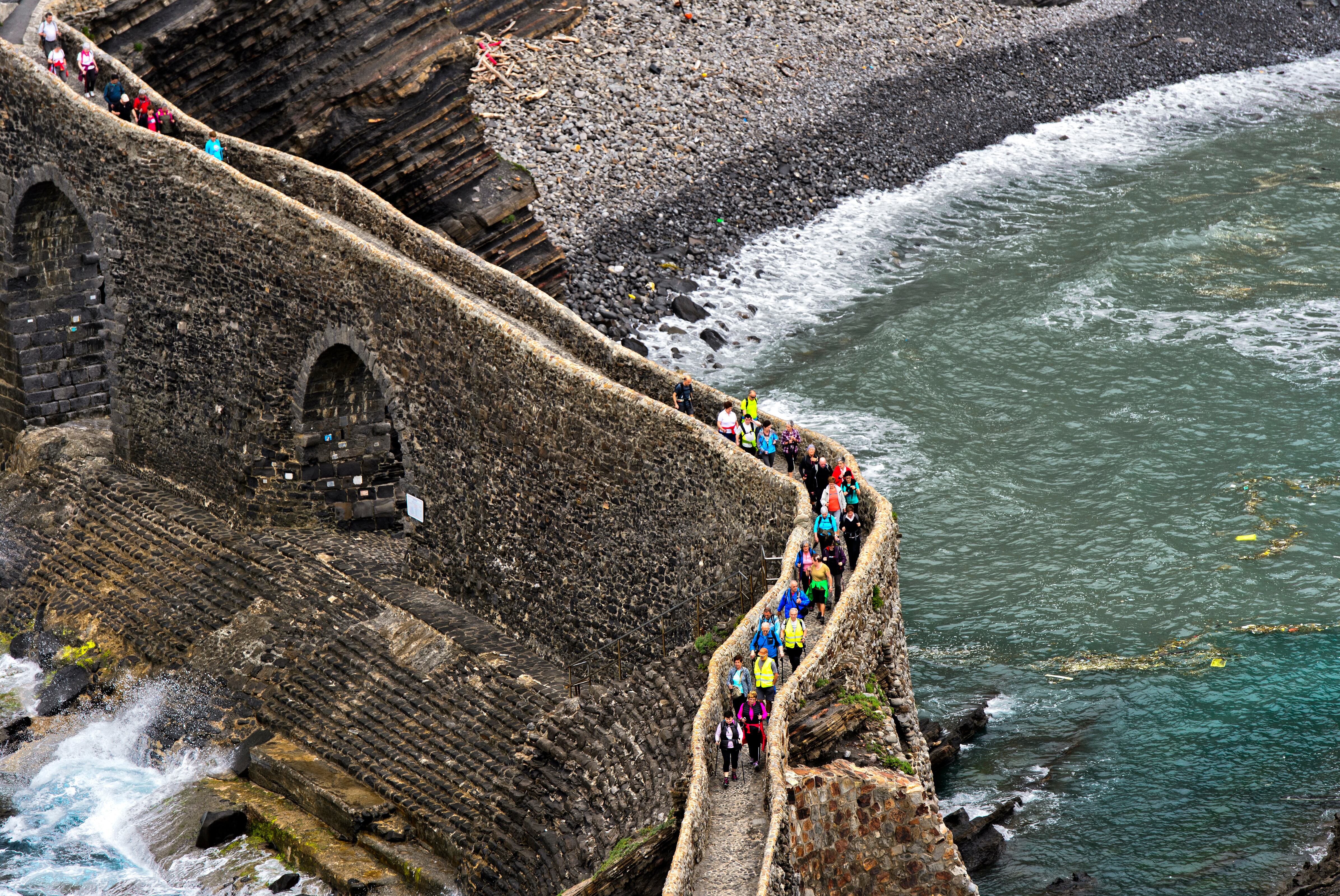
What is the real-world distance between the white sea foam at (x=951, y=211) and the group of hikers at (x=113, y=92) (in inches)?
629

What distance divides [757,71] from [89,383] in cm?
3172

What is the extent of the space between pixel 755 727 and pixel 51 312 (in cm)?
2261

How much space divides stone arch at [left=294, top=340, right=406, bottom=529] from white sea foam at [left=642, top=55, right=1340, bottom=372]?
1396cm

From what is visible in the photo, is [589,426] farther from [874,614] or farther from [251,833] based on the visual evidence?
[251,833]

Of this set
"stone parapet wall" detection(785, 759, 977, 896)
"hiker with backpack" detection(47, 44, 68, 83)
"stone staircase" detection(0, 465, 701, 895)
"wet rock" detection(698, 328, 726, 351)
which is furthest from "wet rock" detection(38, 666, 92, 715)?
"wet rock" detection(698, 328, 726, 351)

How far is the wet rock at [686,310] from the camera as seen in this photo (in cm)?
4866

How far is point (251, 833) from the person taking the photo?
29.2 meters

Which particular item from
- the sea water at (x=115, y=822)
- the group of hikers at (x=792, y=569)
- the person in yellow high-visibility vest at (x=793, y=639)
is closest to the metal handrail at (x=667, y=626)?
the group of hikers at (x=792, y=569)

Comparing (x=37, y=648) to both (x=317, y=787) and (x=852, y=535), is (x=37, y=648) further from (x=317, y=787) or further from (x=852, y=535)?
(x=852, y=535)

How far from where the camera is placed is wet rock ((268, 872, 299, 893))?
27594 millimetres

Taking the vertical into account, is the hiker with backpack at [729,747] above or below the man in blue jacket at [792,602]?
below

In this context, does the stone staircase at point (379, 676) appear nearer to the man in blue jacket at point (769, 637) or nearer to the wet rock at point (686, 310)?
the man in blue jacket at point (769, 637)

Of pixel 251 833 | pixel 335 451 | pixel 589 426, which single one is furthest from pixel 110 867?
pixel 589 426

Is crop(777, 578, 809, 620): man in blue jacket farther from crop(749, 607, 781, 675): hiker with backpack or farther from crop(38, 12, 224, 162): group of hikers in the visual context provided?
crop(38, 12, 224, 162): group of hikers
